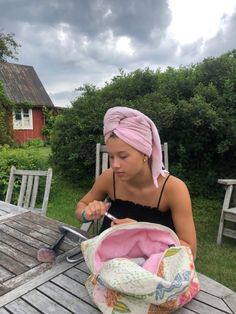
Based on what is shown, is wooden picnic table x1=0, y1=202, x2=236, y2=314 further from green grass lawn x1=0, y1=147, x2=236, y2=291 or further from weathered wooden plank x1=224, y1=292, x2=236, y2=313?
green grass lawn x1=0, y1=147, x2=236, y2=291

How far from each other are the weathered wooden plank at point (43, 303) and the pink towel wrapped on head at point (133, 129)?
66 centimetres

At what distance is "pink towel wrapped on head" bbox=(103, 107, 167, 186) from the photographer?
138 cm

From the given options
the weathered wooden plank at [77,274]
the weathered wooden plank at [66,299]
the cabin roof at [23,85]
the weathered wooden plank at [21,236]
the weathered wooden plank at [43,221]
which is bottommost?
the weathered wooden plank at [66,299]

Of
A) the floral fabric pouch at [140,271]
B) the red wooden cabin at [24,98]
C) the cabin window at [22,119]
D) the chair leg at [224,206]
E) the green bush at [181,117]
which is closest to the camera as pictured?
the floral fabric pouch at [140,271]

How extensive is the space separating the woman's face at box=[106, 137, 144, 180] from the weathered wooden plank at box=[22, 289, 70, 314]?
0.60 m

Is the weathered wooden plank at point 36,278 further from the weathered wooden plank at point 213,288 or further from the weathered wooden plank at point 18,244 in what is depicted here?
the weathered wooden plank at point 213,288

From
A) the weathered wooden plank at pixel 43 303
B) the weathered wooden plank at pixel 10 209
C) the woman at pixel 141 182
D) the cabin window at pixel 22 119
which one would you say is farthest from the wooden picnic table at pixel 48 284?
the cabin window at pixel 22 119

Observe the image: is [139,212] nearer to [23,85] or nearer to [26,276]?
[26,276]

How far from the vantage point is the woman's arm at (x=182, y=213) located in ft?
4.54

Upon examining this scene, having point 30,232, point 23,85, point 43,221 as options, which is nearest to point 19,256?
point 30,232

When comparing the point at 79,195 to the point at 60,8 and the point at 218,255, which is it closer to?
the point at 218,255

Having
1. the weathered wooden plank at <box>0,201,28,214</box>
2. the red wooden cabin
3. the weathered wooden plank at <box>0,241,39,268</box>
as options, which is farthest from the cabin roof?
the weathered wooden plank at <box>0,241,39,268</box>

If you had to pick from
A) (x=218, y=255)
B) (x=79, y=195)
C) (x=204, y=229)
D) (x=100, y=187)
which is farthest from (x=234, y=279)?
(x=79, y=195)

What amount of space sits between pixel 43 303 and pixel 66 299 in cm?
9
